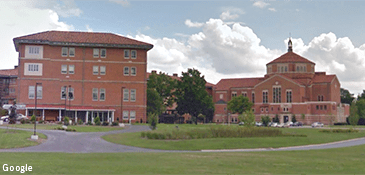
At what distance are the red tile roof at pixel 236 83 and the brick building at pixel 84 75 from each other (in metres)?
58.3

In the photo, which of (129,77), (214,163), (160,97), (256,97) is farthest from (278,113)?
(214,163)

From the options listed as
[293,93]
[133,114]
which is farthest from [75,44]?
[293,93]

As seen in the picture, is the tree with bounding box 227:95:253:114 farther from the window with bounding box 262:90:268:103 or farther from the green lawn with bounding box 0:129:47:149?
the green lawn with bounding box 0:129:47:149

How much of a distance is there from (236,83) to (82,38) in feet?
217

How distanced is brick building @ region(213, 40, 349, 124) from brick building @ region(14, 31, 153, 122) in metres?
49.9

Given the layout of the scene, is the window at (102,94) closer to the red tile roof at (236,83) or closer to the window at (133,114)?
the window at (133,114)

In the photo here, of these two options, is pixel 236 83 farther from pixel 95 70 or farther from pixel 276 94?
pixel 95 70

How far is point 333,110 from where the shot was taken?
368 feet

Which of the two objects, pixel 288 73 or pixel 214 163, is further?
pixel 288 73

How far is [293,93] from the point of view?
374 ft

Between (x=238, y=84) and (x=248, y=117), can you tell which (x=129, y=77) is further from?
(x=238, y=84)

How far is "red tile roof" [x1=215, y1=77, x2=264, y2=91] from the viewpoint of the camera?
A: 425 ft

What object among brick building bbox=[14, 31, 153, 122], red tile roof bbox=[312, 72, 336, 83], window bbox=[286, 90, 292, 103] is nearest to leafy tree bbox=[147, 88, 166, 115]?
brick building bbox=[14, 31, 153, 122]

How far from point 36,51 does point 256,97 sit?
68039 millimetres
